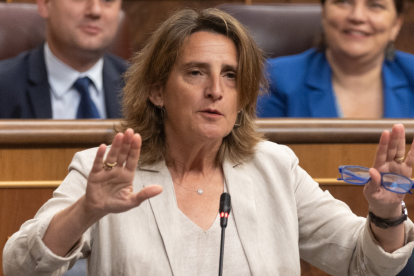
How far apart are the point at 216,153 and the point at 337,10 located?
80cm

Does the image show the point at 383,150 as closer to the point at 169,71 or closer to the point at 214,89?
the point at 214,89

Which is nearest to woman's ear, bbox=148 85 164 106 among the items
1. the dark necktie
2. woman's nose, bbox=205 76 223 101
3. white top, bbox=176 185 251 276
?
woman's nose, bbox=205 76 223 101

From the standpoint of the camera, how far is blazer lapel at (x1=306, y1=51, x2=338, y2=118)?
1.61 m

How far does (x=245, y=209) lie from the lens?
979 millimetres

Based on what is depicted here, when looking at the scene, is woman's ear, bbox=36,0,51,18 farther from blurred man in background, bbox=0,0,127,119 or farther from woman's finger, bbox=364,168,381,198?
woman's finger, bbox=364,168,381,198

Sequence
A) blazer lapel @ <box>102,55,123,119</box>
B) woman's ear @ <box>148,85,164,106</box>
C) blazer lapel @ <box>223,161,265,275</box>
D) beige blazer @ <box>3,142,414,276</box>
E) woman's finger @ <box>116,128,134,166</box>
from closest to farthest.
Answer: woman's finger @ <box>116,128,134,166</box> < beige blazer @ <box>3,142,414,276</box> < blazer lapel @ <box>223,161,265,275</box> < woman's ear @ <box>148,85,164,106</box> < blazer lapel @ <box>102,55,123,119</box>

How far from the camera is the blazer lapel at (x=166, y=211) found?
0.91 metres

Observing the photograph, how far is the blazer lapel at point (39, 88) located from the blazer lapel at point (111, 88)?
6.9 inches

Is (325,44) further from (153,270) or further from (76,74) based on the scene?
(153,270)

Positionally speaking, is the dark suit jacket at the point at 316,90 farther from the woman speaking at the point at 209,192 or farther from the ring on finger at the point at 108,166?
the ring on finger at the point at 108,166

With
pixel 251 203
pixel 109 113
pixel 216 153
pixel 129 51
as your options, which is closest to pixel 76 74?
pixel 109 113

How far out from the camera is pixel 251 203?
990 millimetres

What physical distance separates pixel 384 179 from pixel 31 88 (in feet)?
3.57

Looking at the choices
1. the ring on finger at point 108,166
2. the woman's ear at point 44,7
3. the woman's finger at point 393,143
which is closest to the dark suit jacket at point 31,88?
the woman's ear at point 44,7
